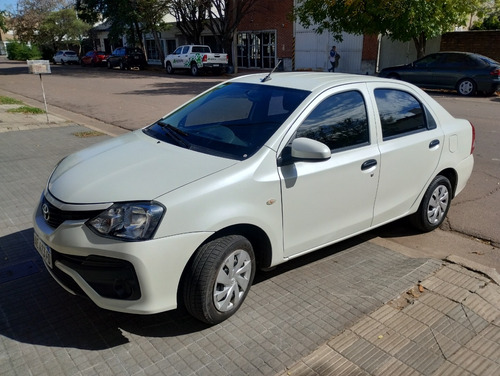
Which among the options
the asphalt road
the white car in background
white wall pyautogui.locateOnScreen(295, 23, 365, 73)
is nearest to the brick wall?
white wall pyautogui.locateOnScreen(295, 23, 365, 73)

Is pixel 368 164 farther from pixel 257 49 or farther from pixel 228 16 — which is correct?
pixel 257 49

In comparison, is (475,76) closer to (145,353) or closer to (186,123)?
(186,123)

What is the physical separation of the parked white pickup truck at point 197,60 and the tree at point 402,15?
9.86m

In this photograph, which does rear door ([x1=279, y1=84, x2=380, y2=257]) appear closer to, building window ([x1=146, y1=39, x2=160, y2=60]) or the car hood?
the car hood

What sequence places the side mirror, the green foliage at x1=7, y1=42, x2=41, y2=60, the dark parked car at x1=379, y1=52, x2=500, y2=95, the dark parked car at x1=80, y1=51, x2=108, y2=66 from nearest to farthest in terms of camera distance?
the side mirror → the dark parked car at x1=379, y1=52, x2=500, y2=95 → the dark parked car at x1=80, y1=51, x2=108, y2=66 → the green foliage at x1=7, y1=42, x2=41, y2=60

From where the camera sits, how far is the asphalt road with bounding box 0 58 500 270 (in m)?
4.65

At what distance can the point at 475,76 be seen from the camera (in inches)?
649

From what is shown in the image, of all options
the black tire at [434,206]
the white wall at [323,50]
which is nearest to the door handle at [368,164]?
the black tire at [434,206]

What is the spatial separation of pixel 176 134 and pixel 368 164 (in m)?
1.65

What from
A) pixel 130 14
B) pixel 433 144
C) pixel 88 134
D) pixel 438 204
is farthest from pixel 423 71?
pixel 130 14

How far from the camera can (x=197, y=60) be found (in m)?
27.9

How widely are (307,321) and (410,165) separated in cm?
189

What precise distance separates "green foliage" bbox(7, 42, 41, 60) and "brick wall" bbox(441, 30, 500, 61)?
1885 inches

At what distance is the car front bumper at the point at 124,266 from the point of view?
2.72m
